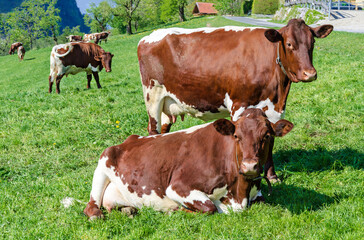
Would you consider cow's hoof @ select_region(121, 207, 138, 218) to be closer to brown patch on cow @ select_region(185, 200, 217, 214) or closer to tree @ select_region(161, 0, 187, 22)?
brown patch on cow @ select_region(185, 200, 217, 214)

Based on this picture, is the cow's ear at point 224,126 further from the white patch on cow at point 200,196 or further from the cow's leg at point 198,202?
the cow's leg at point 198,202

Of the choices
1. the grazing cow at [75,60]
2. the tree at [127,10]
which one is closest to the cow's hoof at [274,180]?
the grazing cow at [75,60]

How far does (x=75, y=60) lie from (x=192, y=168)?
502 inches

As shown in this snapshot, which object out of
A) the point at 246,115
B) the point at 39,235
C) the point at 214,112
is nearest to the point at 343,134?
the point at 214,112

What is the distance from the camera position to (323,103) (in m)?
8.86

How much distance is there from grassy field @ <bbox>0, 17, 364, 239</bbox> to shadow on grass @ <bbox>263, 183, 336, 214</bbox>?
1 centimetres

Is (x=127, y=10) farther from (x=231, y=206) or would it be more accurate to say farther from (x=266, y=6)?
(x=231, y=206)

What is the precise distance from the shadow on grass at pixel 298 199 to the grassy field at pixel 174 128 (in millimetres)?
14

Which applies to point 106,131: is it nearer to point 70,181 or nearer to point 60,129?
point 60,129

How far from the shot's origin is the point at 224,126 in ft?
13.1

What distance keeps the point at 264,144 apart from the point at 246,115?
0.40 metres

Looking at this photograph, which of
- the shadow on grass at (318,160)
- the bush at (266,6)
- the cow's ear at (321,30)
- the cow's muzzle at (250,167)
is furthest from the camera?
the bush at (266,6)

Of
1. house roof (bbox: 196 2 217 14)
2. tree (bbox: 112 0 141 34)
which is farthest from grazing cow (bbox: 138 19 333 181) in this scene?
house roof (bbox: 196 2 217 14)

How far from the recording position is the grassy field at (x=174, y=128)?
4109mm
